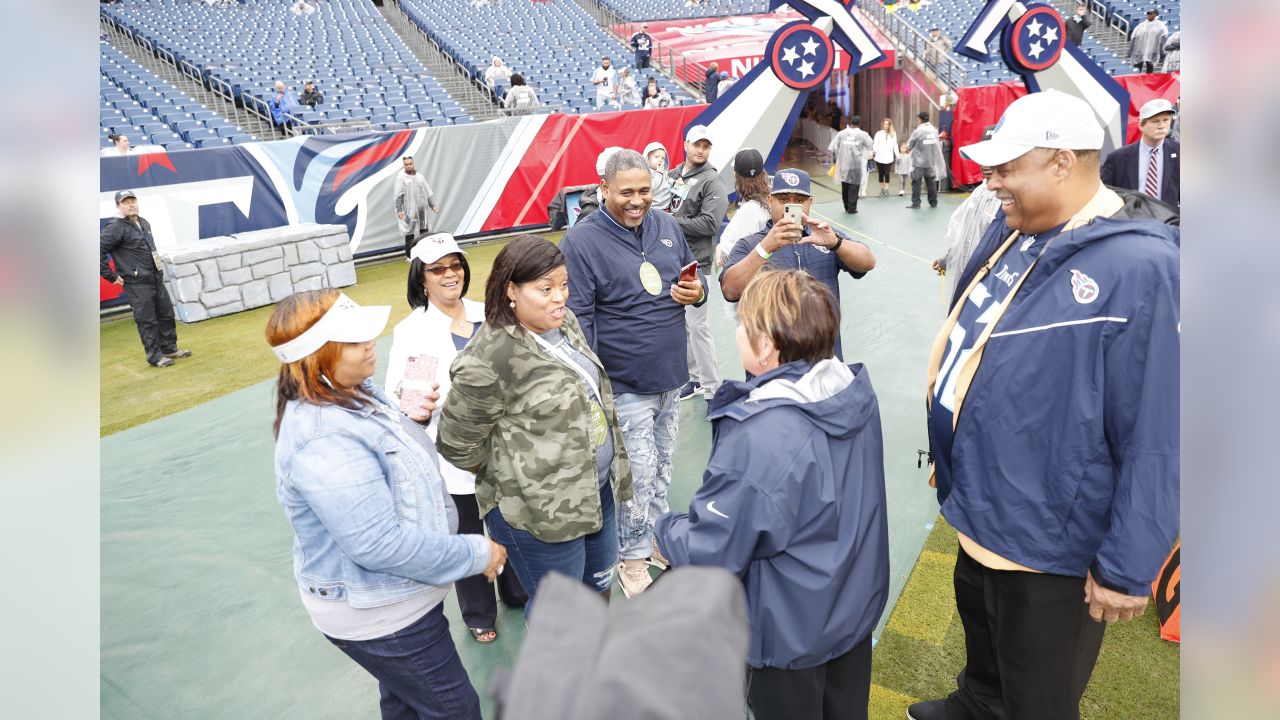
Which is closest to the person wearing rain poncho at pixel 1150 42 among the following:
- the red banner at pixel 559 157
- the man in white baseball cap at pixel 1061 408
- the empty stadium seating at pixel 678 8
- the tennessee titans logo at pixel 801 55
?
the empty stadium seating at pixel 678 8

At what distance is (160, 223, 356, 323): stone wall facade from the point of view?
8633 mm

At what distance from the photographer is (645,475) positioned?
347 cm

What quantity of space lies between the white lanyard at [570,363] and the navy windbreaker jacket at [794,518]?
0.74m

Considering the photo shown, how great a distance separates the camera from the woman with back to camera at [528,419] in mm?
2455

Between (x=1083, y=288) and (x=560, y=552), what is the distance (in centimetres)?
166

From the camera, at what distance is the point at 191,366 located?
287 inches

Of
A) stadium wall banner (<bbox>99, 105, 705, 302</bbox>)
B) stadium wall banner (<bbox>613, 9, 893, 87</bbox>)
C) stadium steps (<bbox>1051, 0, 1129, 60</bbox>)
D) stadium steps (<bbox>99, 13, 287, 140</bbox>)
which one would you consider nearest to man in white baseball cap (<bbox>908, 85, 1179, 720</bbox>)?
stadium wall banner (<bbox>99, 105, 705, 302</bbox>)

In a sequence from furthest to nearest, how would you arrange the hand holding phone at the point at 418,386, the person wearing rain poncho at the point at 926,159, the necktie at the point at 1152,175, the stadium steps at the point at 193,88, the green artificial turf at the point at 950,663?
the stadium steps at the point at 193,88 → the person wearing rain poncho at the point at 926,159 → the necktie at the point at 1152,175 → the hand holding phone at the point at 418,386 → the green artificial turf at the point at 950,663

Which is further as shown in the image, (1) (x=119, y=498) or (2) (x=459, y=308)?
(1) (x=119, y=498)

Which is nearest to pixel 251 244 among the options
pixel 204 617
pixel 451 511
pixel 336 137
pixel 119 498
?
pixel 336 137

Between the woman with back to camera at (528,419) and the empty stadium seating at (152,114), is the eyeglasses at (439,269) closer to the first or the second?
the woman with back to camera at (528,419)
